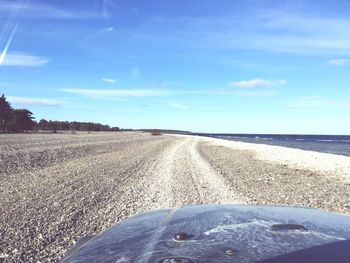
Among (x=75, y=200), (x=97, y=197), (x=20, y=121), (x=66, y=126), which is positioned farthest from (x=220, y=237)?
(x=66, y=126)

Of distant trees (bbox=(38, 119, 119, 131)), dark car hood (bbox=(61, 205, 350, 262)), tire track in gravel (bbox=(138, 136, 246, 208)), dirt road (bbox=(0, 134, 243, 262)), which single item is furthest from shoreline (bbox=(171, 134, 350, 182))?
distant trees (bbox=(38, 119, 119, 131))

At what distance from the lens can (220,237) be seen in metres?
2.34

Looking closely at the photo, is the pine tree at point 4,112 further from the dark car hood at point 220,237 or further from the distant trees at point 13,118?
the dark car hood at point 220,237

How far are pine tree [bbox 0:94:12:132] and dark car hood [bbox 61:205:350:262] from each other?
343 ft

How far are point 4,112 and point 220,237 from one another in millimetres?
106503

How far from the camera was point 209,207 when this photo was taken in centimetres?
328

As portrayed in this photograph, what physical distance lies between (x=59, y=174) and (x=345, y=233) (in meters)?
17.1

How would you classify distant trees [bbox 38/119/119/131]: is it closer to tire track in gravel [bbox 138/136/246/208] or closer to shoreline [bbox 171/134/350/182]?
shoreline [bbox 171/134/350/182]

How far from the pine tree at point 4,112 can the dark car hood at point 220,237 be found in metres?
105

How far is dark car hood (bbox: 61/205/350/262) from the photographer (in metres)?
2.11

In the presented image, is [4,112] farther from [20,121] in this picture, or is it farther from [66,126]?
[66,126]

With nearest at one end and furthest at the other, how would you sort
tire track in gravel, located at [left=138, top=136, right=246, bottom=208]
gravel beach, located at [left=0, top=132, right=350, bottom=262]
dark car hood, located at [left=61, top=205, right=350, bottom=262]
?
dark car hood, located at [left=61, top=205, right=350, bottom=262]
gravel beach, located at [left=0, top=132, right=350, bottom=262]
tire track in gravel, located at [left=138, top=136, right=246, bottom=208]

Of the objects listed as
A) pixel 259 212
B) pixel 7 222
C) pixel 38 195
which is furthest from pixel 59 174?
pixel 259 212

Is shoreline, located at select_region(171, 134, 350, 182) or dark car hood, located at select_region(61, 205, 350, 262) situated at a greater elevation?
dark car hood, located at select_region(61, 205, 350, 262)
